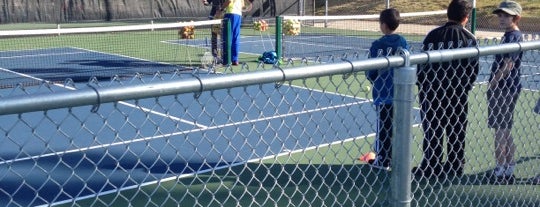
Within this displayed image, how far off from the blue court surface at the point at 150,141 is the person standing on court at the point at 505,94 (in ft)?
3.52

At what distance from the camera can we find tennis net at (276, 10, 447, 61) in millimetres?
16031

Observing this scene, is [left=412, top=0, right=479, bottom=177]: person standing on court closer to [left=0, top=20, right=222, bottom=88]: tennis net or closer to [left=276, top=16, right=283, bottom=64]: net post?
[left=0, top=20, right=222, bottom=88]: tennis net

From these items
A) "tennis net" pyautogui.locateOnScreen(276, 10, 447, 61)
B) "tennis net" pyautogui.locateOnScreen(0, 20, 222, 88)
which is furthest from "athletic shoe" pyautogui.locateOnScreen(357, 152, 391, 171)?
"tennis net" pyautogui.locateOnScreen(276, 10, 447, 61)

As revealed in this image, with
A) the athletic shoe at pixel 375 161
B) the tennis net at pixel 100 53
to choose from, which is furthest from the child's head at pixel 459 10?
the tennis net at pixel 100 53

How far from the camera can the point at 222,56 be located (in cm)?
1534

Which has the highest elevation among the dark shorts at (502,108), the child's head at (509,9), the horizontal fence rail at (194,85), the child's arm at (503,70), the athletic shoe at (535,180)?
the child's head at (509,9)

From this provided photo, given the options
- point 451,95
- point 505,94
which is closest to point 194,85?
point 451,95

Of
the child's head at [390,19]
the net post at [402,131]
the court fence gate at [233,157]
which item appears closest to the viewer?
the court fence gate at [233,157]

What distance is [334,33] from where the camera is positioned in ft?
78.5

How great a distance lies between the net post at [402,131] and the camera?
347cm

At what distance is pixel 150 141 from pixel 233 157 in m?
1.04

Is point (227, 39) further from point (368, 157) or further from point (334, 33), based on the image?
point (334, 33)

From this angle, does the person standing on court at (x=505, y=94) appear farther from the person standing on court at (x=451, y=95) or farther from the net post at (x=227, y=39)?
the net post at (x=227, y=39)

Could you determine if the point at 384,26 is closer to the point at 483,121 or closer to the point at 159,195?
the point at 159,195
